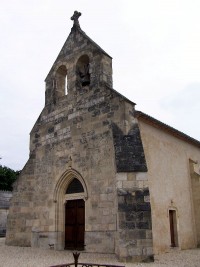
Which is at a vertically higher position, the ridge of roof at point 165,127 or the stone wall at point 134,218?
the ridge of roof at point 165,127

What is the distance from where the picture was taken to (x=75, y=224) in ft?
38.6

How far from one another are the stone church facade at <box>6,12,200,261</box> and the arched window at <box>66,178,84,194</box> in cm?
4

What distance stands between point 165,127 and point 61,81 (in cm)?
512

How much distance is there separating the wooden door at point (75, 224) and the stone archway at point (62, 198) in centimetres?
16

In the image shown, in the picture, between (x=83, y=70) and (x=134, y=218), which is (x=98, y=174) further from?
(x=83, y=70)

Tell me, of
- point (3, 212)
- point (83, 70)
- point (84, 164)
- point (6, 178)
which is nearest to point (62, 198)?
point (84, 164)

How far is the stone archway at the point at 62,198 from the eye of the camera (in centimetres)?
1177

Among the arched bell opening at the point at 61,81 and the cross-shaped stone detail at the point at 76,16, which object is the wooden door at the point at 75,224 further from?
the cross-shaped stone detail at the point at 76,16

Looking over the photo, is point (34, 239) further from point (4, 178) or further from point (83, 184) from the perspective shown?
point (4, 178)

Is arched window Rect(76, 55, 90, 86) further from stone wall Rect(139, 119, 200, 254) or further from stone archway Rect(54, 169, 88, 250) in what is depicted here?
stone archway Rect(54, 169, 88, 250)

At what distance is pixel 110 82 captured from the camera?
11.9 m

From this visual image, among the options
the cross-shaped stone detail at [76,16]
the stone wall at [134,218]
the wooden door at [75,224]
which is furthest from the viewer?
the cross-shaped stone detail at [76,16]

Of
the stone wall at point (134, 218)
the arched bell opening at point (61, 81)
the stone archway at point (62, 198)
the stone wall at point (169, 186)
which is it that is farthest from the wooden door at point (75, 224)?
the arched bell opening at point (61, 81)

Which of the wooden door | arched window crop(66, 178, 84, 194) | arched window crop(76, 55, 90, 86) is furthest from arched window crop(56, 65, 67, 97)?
the wooden door
